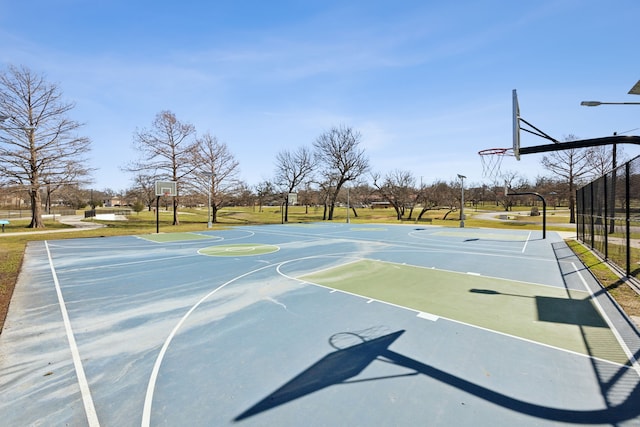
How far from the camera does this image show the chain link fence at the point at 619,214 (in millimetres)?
8977

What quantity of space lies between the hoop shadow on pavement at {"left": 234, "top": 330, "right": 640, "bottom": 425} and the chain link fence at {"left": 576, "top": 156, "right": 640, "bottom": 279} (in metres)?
7.28

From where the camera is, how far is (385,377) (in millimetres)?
4379

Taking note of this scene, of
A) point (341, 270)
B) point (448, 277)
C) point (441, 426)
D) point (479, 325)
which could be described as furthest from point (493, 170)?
point (441, 426)

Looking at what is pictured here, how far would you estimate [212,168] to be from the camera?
38.9 meters

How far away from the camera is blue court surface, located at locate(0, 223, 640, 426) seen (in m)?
3.71

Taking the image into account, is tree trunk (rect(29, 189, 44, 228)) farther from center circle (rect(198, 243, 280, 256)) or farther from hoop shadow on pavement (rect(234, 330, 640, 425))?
hoop shadow on pavement (rect(234, 330, 640, 425))

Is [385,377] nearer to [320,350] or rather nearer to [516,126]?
[320,350]

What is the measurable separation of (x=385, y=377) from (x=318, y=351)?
4.09 ft

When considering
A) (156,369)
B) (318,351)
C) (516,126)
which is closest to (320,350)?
(318,351)

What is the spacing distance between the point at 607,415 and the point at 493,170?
44.8 ft

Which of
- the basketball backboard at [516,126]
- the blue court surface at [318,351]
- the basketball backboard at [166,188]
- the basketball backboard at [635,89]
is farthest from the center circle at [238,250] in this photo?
the basketball backboard at [166,188]

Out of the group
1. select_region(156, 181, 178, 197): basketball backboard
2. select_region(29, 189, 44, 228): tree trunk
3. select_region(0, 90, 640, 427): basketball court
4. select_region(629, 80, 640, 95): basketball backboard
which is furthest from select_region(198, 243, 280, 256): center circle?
select_region(29, 189, 44, 228): tree trunk

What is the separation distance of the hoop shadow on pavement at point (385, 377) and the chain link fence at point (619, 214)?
7.28m

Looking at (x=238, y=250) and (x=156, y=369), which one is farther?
(x=238, y=250)
